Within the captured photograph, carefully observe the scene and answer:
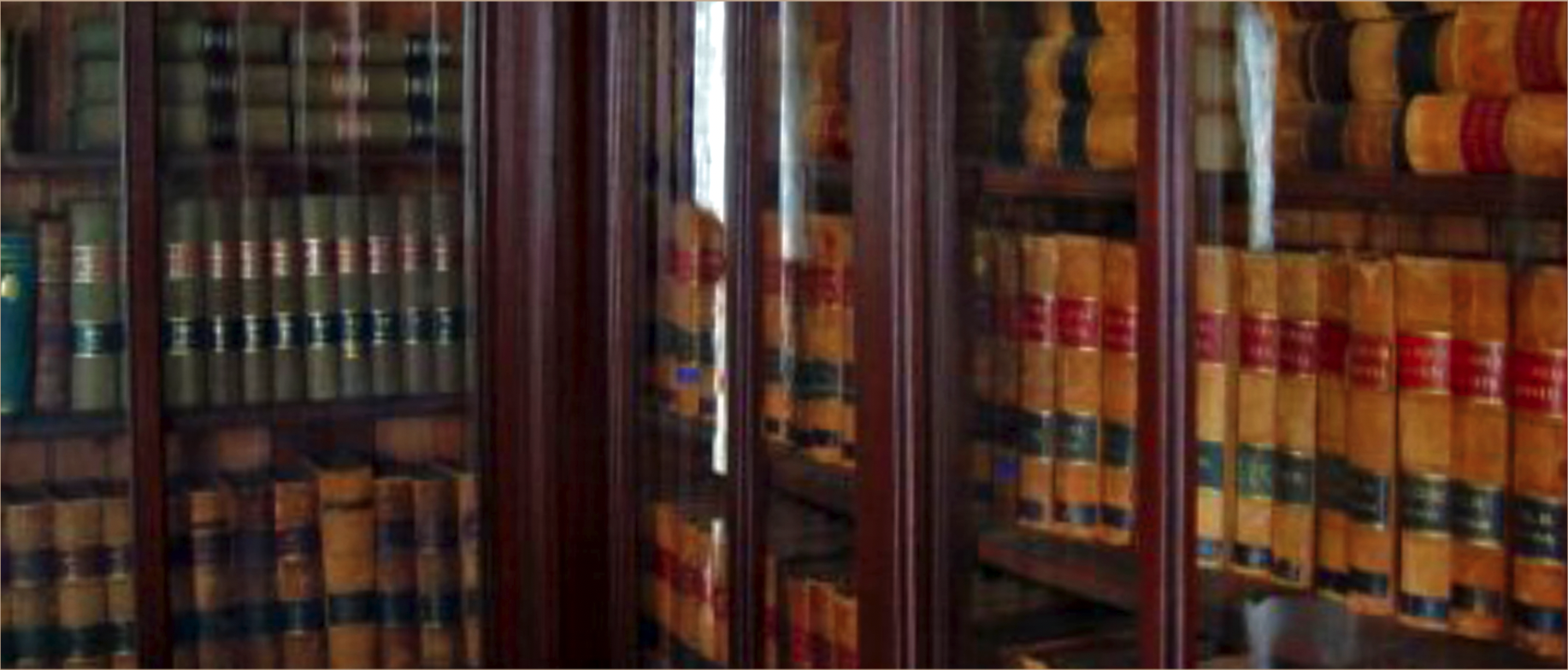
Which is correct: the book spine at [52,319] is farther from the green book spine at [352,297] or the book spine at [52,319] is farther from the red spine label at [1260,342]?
the red spine label at [1260,342]

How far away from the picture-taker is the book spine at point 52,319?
2309mm

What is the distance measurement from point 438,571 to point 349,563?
4.5 inches

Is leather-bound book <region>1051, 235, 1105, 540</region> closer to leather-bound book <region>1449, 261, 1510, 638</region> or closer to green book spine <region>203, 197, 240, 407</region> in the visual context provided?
leather-bound book <region>1449, 261, 1510, 638</region>

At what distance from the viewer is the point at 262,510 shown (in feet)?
8.02

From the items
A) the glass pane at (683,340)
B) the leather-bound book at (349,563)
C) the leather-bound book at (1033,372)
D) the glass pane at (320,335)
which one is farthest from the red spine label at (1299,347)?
the leather-bound book at (349,563)

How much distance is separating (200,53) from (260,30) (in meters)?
0.09

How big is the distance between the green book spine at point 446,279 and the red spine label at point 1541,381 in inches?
62.0

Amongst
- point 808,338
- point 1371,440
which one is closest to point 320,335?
point 808,338

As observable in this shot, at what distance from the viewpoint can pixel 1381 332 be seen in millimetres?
1231

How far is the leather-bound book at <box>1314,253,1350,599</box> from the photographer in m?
1.25

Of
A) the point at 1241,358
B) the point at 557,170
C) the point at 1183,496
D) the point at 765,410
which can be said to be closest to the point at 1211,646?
the point at 1183,496

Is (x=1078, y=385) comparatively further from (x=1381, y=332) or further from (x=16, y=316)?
(x=16, y=316)

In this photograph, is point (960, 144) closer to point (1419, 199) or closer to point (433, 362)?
point (1419, 199)

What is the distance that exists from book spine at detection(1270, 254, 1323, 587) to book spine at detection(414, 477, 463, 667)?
142 cm
